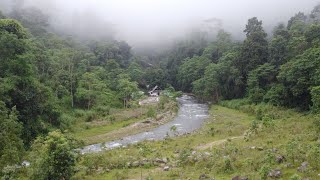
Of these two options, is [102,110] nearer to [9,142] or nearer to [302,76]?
[302,76]

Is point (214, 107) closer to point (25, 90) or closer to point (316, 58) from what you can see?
point (316, 58)

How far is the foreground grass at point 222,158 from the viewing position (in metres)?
22.6

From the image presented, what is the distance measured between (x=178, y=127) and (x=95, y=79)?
2376 cm

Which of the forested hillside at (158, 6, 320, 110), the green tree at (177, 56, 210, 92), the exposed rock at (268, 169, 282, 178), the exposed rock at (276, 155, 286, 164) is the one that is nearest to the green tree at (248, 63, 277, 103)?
the forested hillside at (158, 6, 320, 110)

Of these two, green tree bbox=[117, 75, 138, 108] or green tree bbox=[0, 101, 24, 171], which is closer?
green tree bbox=[0, 101, 24, 171]

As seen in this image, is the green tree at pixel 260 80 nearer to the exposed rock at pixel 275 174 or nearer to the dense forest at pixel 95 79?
the dense forest at pixel 95 79

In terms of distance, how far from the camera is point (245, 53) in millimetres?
69438

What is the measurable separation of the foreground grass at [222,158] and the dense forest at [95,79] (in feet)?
11.6

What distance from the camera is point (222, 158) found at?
2623cm

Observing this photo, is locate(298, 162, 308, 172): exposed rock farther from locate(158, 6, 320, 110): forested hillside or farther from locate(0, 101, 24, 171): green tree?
locate(0, 101, 24, 171): green tree

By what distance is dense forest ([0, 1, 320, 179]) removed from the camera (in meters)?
26.8

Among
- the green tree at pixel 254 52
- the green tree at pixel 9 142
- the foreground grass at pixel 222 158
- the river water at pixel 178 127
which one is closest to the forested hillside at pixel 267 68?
the green tree at pixel 254 52

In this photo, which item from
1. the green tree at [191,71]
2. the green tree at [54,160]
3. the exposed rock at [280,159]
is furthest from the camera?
the green tree at [191,71]

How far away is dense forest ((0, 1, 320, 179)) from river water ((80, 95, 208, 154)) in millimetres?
4358
